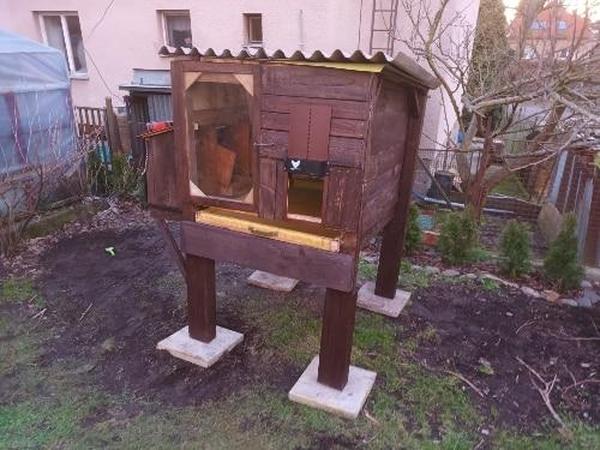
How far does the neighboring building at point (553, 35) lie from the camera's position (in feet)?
17.5

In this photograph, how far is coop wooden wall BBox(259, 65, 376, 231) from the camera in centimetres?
246

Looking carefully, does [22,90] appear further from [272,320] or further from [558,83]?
[558,83]

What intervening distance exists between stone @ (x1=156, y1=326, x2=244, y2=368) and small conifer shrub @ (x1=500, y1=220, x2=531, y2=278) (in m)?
3.18

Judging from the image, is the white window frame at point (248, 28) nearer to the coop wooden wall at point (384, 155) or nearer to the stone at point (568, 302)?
the coop wooden wall at point (384, 155)

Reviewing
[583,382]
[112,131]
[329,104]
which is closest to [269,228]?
[329,104]

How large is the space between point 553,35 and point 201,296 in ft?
17.7

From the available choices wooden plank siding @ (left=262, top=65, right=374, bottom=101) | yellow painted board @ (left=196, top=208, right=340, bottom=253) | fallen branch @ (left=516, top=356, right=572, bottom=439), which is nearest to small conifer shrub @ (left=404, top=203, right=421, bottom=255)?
fallen branch @ (left=516, top=356, right=572, bottom=439)

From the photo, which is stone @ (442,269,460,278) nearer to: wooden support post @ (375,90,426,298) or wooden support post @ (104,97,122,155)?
wooden support post @ (375,90,426,298)

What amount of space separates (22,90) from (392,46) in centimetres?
626

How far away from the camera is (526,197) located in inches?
349

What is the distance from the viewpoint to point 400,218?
13.5ft

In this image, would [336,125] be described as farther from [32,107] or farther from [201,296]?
[32,107]

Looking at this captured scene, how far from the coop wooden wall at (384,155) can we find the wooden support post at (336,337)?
0.47 metres

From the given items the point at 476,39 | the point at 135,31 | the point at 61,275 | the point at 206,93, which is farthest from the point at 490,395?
the point at 135,31
